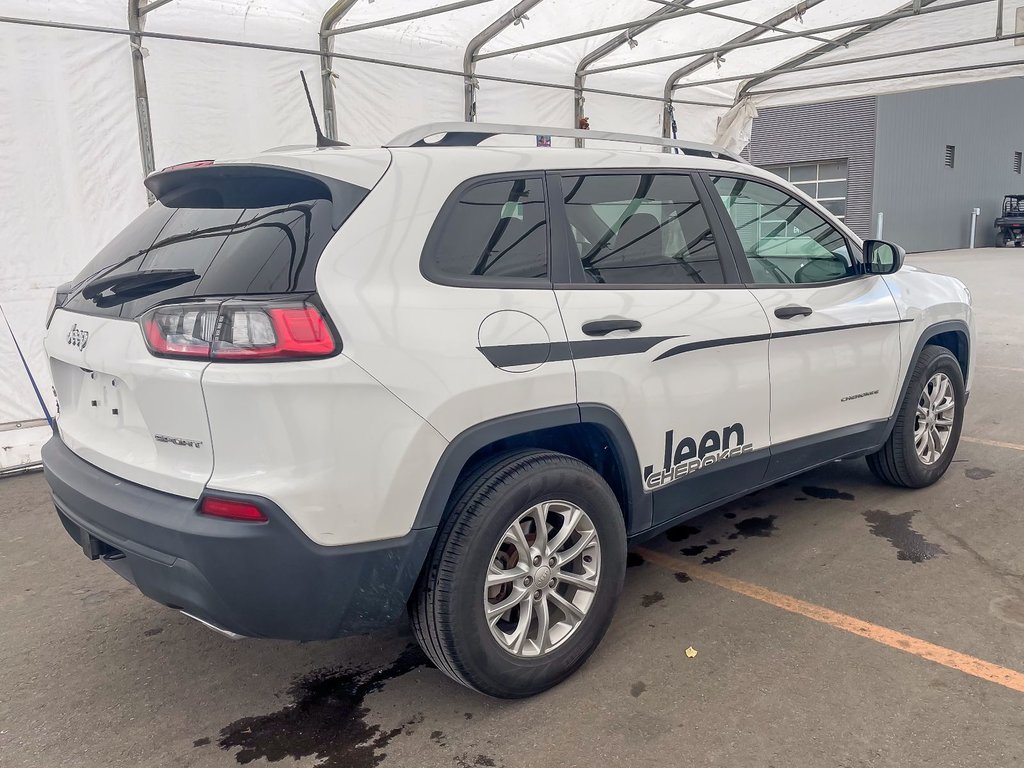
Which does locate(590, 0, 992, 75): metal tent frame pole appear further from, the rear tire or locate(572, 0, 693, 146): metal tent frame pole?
the rear tire

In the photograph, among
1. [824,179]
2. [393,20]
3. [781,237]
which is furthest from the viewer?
[824,179]

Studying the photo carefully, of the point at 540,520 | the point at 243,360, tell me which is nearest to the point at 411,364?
the point at 243,360

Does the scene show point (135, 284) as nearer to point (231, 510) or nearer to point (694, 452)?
point (231, 510)

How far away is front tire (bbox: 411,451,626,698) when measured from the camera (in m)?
2.46

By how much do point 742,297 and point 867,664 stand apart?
4.72 ft

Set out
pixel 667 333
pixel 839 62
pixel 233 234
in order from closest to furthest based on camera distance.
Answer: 1. pixel 233 234
2. pixel 667 333
3. pixel 839 62

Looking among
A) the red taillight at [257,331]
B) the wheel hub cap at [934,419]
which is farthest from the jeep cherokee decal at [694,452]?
the wheel hub cap at [934,419]

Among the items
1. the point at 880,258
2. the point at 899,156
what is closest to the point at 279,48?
the point at 880,258

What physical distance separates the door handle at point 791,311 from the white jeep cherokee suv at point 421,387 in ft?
0.06

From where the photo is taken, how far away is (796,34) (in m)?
7.41

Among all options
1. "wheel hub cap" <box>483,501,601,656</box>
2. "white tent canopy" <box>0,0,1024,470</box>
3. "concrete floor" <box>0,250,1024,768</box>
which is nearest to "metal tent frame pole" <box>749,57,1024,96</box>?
"white tent canopy" <box>0,0,1024,470</box>

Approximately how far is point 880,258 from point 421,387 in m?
2.70

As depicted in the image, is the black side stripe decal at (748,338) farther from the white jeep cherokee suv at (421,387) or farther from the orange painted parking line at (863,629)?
the orange painted parking line at (863,629)

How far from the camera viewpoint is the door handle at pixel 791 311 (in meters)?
3.45
